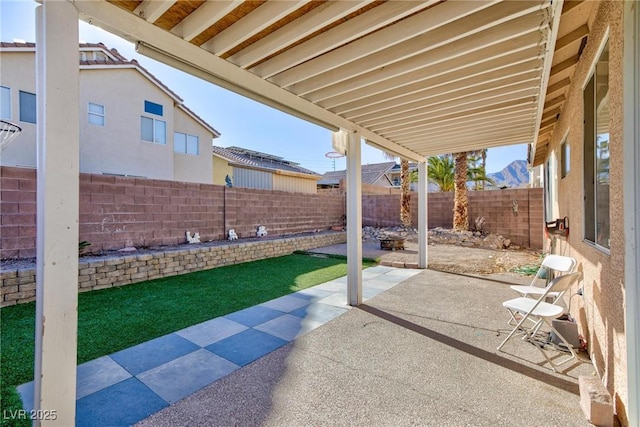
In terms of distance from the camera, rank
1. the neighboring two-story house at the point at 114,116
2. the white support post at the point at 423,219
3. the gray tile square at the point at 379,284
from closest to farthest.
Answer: the gray tile square at the point at 379,284 → the white support post at the point at 423,219 → the neighboring two-story house at the point at 114,116

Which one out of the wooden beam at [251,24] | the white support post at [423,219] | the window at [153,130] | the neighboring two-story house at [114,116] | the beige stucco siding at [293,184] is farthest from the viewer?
the beige stucco siding at [293,184]

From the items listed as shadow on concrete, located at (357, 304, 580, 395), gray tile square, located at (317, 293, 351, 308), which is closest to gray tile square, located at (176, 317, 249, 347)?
gray tile square, located at (317, 293, 351, 308)

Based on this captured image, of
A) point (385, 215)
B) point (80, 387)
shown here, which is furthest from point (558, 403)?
point (385, 215)

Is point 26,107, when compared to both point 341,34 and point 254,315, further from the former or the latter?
point 341,34

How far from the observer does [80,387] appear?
2611 millimetres

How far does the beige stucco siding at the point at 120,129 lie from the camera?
11.8 m

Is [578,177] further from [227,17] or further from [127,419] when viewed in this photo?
[127,419]

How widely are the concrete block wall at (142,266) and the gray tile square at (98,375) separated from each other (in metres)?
3.09

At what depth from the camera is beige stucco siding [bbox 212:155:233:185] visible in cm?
1843

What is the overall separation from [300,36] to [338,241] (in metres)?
10.8

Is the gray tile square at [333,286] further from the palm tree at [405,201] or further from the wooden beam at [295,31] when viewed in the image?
the palm tree at [405,201]

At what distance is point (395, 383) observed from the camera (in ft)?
9.09

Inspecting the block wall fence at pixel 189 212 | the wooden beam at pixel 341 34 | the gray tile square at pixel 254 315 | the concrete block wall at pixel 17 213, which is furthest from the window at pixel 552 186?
the concrete block wall at pixel 17 213

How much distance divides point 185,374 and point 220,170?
17.1 m
